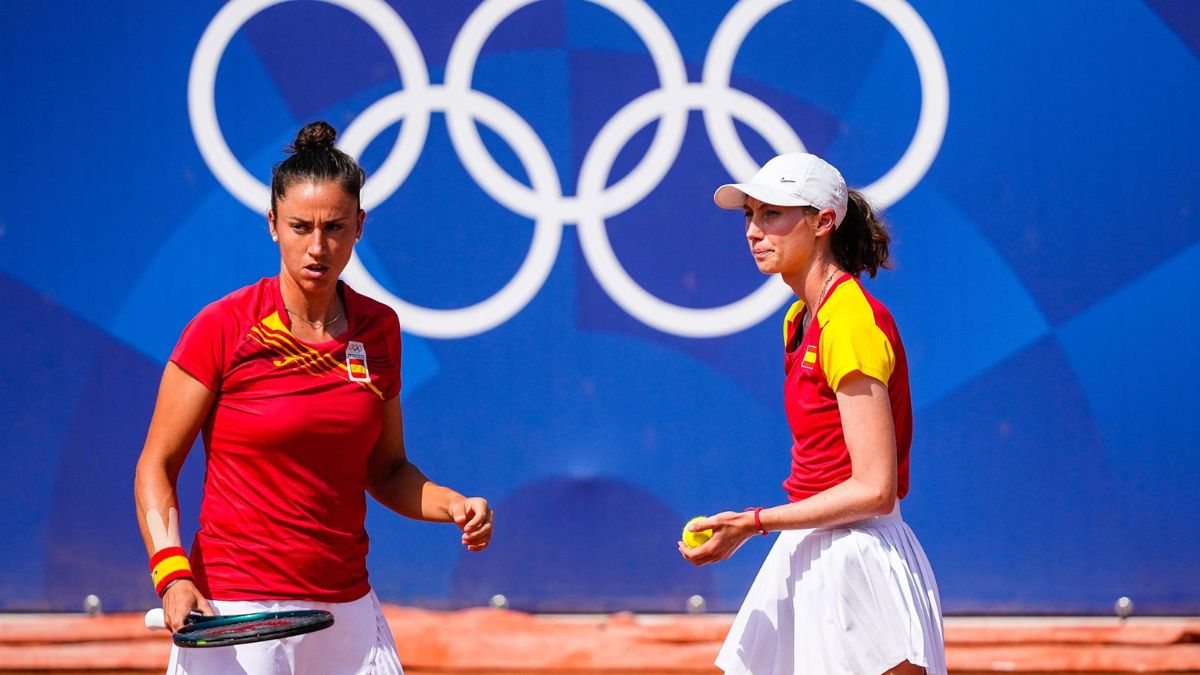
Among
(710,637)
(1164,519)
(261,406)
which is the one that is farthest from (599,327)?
(261,406)

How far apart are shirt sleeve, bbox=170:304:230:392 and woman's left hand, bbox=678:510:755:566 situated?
1096 millimetres

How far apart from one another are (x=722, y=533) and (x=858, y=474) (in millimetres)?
335

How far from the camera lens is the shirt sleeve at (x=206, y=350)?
2.71m

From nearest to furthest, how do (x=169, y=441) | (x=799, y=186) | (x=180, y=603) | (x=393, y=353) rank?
(x=180, y=603) → (x=169, y=441) → (x=393, y=353) → (x=799, y=186)

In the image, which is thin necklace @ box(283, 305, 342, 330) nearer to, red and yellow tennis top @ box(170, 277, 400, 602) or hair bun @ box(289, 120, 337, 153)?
red and yellow tennis top @ box(170, 277, 400, 602)

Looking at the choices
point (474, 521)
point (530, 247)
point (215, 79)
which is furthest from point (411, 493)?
point (215, 79)

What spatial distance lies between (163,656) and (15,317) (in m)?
1.55

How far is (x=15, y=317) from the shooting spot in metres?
5.51

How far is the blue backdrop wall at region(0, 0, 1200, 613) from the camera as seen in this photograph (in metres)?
5.32

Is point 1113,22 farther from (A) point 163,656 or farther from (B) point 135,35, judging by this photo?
(A) point 163,656

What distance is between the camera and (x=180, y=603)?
2553 mm

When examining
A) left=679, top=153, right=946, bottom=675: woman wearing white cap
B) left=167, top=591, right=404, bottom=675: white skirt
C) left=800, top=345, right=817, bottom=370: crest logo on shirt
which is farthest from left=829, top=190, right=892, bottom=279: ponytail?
left=167, top=591, right=404, bottom=675: white skirt

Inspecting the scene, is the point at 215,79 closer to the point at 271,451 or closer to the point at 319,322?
the point at 319,322

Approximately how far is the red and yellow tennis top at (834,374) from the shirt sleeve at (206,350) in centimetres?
131
